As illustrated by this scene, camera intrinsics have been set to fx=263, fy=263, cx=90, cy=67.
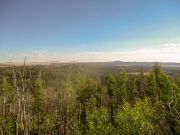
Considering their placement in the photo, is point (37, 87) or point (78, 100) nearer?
point (37, 87)

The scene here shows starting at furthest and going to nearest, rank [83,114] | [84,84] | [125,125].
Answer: [84,84] → [83,114] → [125,125]

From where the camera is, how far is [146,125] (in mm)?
35281

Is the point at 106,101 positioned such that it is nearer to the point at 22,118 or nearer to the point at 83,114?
the point at 83,114

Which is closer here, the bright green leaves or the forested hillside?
the bright green leaves

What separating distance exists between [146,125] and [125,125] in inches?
149

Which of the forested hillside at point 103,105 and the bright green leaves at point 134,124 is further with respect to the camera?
the forested hillside at point 103,105

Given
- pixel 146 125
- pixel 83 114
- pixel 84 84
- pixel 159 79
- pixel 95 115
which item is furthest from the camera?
pixel 84 84

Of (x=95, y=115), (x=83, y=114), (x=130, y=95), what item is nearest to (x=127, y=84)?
(x=130, y=95)

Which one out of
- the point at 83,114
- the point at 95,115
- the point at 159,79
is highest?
the point at 159,79

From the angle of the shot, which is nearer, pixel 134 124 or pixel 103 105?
pixel 134 124

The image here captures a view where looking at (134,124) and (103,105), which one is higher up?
(134,124)

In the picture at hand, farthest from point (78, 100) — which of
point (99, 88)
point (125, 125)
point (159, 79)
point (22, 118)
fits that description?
point (22, 118)

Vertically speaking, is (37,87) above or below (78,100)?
above

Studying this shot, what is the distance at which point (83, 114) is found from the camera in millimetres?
75688
